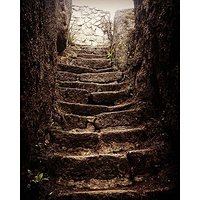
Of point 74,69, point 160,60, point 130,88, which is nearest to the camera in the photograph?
point 160,60

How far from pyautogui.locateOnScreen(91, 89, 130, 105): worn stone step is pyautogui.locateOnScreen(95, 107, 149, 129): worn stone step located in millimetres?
694

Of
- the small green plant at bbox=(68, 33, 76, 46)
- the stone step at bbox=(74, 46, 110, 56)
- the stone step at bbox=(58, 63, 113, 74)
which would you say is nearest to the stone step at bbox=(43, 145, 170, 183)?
the stone step at bbox=(58, 63, 113, 74)

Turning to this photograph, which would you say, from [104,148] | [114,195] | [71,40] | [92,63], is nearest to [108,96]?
[104,148]

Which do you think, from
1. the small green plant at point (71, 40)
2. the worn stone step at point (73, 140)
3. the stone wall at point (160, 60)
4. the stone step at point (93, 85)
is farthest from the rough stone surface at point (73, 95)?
the small green plant at point (71, 40)

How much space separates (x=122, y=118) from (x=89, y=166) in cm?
120

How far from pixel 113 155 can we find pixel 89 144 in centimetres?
53

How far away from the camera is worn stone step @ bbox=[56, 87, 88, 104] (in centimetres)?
489

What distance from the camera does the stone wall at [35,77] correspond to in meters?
2.59

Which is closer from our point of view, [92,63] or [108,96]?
[108,96]

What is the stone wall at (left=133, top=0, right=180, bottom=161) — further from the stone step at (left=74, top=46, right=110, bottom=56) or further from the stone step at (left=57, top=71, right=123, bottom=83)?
the stone step at (left=74, top=46, right=110, bottom=56)

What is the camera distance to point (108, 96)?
509 centimetres

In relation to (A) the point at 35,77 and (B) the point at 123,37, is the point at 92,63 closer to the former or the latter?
(B) the point at 123,37
